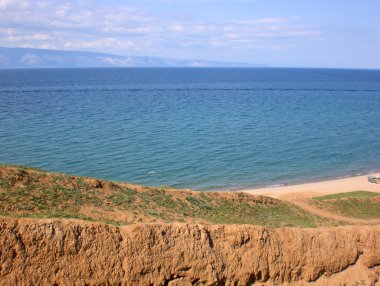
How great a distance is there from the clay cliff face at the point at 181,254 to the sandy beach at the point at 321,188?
20.0 meters

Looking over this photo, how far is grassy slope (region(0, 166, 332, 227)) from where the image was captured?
1897 cm

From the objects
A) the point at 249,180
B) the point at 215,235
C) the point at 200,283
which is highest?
the point at 215,235

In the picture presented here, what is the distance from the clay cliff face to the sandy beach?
65.8ft

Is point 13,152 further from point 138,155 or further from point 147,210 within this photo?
point 147,210

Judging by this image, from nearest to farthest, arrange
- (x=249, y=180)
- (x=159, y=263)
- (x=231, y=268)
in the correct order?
(x=159, y=263) < (x=231, y=268) < (x=249, y=180)

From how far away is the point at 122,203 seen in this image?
22.0 m

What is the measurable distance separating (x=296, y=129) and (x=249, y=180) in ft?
106

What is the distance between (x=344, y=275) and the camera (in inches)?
729

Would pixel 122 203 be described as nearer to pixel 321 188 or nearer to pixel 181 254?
pixel 181 254

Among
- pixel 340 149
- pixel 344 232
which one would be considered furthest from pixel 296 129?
pixel 344 232

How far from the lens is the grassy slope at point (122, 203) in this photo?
18969 millimetres

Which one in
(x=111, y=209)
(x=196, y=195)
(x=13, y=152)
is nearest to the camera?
(x=111, y=209)

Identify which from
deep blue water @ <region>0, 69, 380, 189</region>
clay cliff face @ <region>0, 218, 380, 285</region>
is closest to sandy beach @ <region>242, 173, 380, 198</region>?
deep blue water @ <region>0, 69, 380, 189</region>

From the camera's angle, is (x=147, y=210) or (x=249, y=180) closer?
(x=147, y=210)
